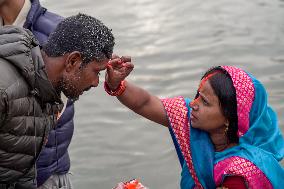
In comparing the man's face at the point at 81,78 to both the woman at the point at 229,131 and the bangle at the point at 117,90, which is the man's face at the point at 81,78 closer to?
the woman at the point at 229,131

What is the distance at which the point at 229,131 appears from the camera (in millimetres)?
3508

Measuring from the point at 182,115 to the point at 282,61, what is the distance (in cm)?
429

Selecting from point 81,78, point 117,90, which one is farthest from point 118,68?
point 81,78

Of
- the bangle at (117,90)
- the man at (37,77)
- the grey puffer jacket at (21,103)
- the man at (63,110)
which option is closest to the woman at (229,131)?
the bangle at (117,90)

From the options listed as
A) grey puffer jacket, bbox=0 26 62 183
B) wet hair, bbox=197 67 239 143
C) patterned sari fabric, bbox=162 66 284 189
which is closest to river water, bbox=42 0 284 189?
patterned sari fabric, bbox=162 66 284 189

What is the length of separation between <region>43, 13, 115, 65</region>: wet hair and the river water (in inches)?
117

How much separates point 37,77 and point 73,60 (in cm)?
20

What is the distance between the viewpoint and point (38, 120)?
9.23ft

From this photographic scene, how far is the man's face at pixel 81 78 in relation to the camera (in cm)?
283

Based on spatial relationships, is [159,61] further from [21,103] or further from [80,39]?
[21,103]

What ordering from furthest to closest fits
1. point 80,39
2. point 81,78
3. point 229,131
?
point 229,131 → point 81,78 → point 80,39

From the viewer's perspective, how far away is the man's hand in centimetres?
333

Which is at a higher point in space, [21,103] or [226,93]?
[21,103]

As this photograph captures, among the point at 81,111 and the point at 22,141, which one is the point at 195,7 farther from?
the point at 22,141
